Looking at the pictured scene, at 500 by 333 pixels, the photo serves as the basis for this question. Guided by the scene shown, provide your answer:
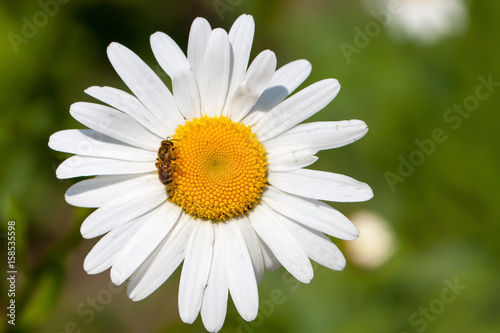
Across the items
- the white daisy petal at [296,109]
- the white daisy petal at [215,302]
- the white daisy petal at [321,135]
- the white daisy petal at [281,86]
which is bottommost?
the white daisy petal at [215,302]

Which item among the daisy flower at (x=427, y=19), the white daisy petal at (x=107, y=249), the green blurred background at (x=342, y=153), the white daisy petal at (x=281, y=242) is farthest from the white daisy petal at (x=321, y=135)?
the daisy flower at (x=427, y=19)

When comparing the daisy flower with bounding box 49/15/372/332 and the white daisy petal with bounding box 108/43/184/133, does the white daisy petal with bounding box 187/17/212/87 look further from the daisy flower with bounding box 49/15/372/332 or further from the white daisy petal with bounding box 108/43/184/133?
the white daisy petal with bounding box 108/43/184/133

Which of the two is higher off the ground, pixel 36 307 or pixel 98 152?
pixel 98 152

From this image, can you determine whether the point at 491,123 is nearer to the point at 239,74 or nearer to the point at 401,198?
the point at 401,198

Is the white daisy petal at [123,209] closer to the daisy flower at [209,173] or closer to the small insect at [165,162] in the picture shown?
the daisy flower at [209,173]

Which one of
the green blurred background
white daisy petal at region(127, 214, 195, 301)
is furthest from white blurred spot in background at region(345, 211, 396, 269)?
white daisy petal at region(127, 214, 195, 301)

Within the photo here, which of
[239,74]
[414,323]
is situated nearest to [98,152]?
[239,74]

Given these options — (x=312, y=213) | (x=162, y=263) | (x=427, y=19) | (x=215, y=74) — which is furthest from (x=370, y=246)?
(x=427, y=19)
